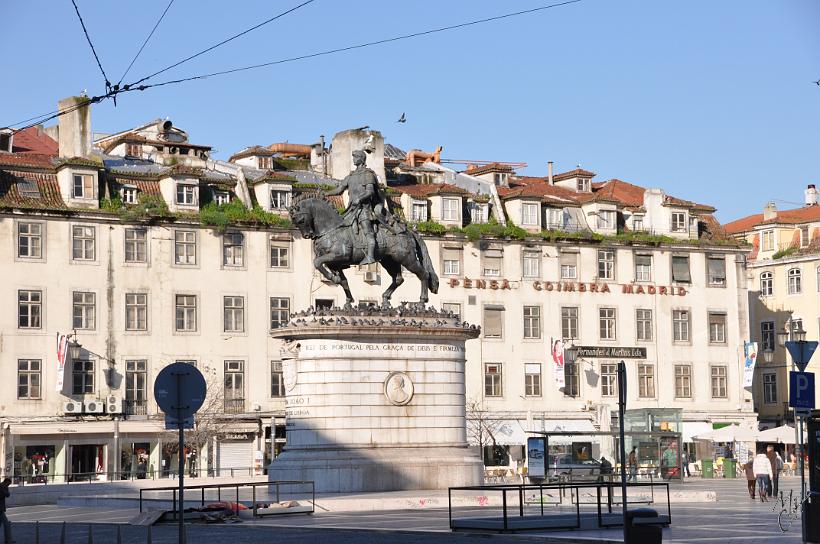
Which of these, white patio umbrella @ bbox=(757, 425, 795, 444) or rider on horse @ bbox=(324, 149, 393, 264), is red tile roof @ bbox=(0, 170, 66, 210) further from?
white patio umbrella @ bbox=(757, 425, 795, 444)

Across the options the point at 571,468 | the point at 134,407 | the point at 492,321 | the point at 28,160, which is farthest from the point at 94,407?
the point at 571,468

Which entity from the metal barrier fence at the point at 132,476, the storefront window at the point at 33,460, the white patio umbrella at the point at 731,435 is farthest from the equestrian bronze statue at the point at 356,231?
the white patio umbrella at the point at 731,435

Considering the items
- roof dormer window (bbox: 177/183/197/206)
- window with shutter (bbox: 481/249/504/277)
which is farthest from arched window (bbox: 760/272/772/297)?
roof dormer window (bbox: 177/183/197/206)

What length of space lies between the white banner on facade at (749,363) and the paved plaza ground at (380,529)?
43694 mm

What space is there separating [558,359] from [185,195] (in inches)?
764

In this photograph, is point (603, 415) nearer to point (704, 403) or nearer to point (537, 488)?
point (704, 403)

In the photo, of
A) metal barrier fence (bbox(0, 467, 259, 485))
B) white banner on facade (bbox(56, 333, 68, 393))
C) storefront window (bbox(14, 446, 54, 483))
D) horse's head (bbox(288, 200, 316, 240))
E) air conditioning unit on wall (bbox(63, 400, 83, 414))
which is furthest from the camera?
air conditioning unit on wall (bbox(63, 400, 83, 414))

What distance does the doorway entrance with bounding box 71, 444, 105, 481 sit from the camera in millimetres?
71000

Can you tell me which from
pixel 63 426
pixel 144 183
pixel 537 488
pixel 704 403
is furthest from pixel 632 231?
pixel 537 488

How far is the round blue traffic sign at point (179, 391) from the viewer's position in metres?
22.3

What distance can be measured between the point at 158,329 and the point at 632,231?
26.0 meters

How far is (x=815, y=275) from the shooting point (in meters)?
90.6

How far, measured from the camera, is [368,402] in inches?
1661

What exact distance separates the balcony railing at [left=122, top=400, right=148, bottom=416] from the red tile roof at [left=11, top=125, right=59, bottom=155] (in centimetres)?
1517
